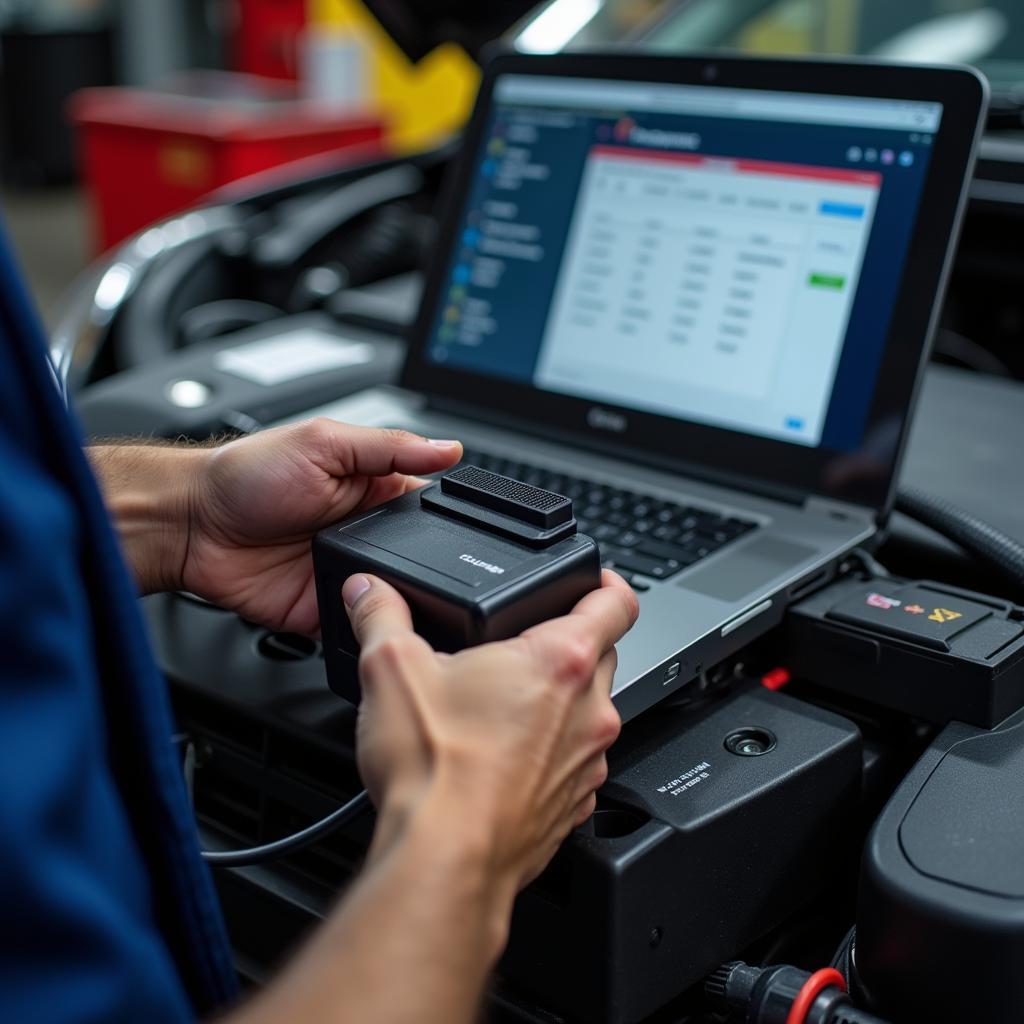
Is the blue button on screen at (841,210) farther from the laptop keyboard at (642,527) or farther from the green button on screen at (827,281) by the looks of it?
the laptop keyboard at (642,527)

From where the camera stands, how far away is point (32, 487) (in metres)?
0.35

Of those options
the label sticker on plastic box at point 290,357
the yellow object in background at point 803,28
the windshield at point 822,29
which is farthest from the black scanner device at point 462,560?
the yellow object in background at point 803,28

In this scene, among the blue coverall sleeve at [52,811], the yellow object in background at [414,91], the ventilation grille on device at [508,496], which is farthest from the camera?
the yellow object in background at [414,91]

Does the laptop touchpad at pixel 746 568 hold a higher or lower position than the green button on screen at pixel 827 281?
lower

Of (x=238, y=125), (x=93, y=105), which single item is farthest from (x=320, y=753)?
(x=93, y=105)

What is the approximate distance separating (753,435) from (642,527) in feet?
0.33

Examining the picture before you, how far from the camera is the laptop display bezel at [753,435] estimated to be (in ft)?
2.29

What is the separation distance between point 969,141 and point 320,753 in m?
0.49

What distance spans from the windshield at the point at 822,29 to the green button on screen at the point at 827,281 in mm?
486

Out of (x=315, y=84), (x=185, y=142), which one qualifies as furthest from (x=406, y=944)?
(x=315, y=84)

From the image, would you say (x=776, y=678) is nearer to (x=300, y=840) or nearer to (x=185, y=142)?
(x=300, y=840)

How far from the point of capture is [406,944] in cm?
38

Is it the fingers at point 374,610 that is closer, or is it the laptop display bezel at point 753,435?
the fingers at point 374,610

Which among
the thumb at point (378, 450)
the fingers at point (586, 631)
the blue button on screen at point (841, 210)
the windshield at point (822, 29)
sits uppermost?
the windshield at point (822, 29)
